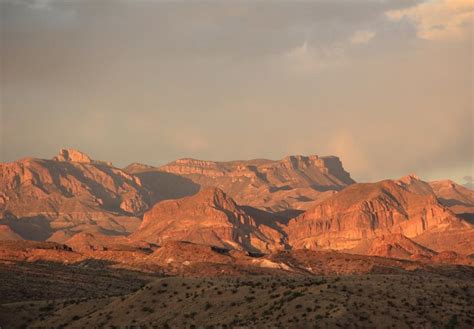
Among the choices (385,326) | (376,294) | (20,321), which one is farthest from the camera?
(20,321)

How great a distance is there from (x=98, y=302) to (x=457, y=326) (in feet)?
181

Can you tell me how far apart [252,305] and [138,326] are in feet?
48.1

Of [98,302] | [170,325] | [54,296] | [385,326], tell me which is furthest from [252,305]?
[54,296]

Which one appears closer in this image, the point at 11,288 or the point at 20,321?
the point at 20,321

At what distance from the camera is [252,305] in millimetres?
111312

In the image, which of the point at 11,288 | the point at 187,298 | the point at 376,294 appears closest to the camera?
the point at 376,294

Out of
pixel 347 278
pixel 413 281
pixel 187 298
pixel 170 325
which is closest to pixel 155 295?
pixel 187 298

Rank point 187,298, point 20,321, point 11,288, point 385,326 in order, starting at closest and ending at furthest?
point 385,326 < point 187,298 < point 20,321 < point 11,288

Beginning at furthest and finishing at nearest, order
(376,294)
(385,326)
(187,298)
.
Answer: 1. (187,298)
2. (376,294)
3. (385,326)

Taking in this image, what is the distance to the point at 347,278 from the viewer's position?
127562mm

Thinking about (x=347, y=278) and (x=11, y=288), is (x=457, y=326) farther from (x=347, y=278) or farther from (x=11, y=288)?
(x=11, y=288)

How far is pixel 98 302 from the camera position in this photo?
439 ft

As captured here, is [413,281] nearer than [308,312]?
No

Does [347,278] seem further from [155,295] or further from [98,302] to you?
[98,302]
